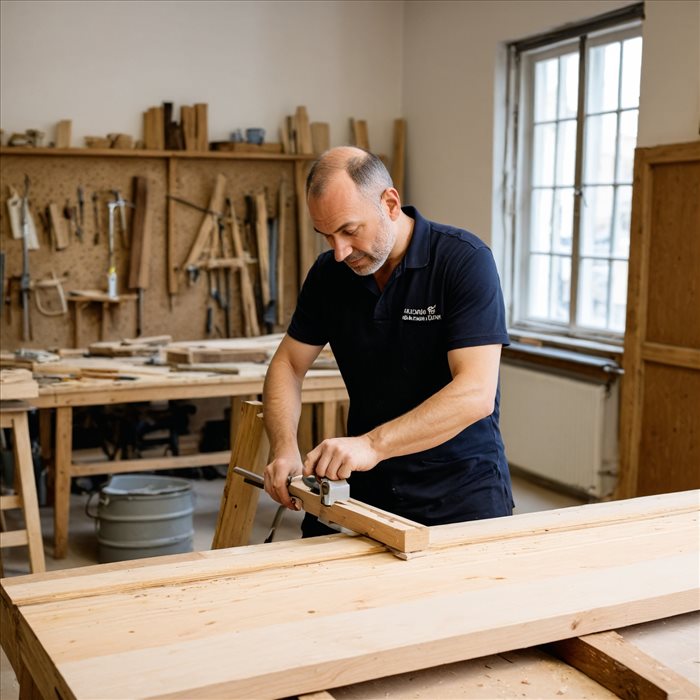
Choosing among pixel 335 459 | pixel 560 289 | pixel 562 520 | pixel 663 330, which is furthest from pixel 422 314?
pixel 560 289

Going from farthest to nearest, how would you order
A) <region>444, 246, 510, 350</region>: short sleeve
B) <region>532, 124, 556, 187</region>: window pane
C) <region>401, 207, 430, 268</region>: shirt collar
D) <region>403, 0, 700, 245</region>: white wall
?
<region>532, 124, 556, 187</region>: window pane → <region>403, 0, 700, 245</region>: white wall → <region>401, 207, 430, 268</region>: shirt collar → <region>444, 246, 510, 350</region>: short sleeve

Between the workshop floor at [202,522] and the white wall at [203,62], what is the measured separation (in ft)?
7.87

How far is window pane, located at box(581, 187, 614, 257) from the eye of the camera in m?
5.32

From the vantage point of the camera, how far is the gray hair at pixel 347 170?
6.88 feet

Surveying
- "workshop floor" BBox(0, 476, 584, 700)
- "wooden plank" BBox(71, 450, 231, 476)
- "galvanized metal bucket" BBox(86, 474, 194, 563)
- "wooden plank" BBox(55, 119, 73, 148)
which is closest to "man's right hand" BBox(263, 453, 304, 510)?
"workshop floor" BBox(0, 476, 584, 700)

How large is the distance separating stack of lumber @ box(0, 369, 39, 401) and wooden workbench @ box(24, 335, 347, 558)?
302mm

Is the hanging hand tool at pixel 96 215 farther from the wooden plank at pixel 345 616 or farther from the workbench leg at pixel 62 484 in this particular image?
the wooden plank at pixel 345 616

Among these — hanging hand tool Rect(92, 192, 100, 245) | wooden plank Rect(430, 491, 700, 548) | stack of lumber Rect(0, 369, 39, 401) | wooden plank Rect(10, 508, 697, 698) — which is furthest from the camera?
hanging hand tool Rect(92, 192, 100, 245)

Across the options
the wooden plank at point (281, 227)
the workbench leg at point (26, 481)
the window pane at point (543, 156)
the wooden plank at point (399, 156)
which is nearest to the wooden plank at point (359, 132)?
the wooden plank at point (399, 156)

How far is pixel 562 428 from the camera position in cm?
534

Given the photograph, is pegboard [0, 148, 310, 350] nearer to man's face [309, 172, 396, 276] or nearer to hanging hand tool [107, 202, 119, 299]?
hanging hand tool [107, 202, 119, 299]

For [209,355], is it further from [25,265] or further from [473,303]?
[473,303]

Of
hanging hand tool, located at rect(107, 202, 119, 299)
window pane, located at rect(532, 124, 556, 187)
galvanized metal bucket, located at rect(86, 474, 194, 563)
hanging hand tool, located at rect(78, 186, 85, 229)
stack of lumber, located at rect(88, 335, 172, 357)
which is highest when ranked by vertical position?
window pane, located at rect(532, 124, 556, 187)

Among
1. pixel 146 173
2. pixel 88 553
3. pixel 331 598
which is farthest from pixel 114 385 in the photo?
pixel 331 598
